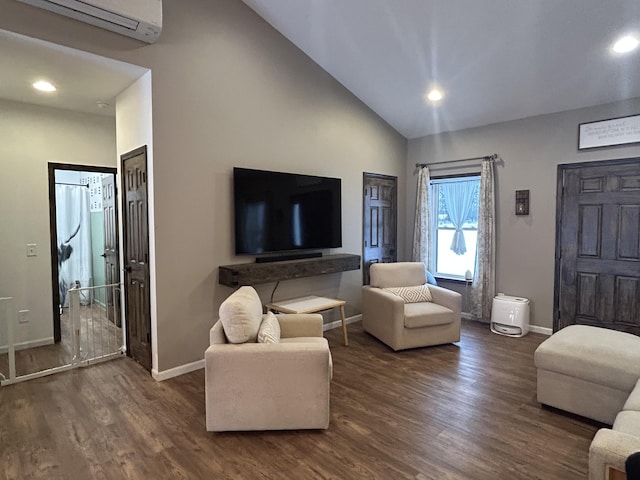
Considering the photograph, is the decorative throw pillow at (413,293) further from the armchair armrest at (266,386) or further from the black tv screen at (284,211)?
the armchair armrest at (266,386)

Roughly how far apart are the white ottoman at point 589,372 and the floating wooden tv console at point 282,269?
2.29m

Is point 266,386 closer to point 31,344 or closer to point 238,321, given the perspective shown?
point 238,321

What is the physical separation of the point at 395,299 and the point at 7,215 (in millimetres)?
4268

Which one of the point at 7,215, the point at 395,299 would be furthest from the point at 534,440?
the point at 7,215

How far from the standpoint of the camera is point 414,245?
5730 mm

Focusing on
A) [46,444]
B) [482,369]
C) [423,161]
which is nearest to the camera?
[46,444]

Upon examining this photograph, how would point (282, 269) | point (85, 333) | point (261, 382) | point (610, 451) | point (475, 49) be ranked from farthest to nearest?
point (85, 333) → point (282, 269) → point (475, 49) → point (261, 382) → point (610, 451)

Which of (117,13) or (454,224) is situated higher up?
(117,13)

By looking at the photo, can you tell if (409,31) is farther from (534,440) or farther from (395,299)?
(534,440)

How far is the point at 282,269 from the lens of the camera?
3861 mm

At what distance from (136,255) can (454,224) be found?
4.31 m

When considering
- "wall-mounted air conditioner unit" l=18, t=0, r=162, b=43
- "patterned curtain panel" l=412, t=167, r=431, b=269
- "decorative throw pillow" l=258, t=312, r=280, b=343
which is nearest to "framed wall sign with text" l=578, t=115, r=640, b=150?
"patterned curtain panel" l=412, t=167, r=431, b=269

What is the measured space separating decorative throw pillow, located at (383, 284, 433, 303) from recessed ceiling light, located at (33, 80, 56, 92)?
4.04 m

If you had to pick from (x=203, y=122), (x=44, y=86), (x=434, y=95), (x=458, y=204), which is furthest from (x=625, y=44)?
(x=44, y=86)
